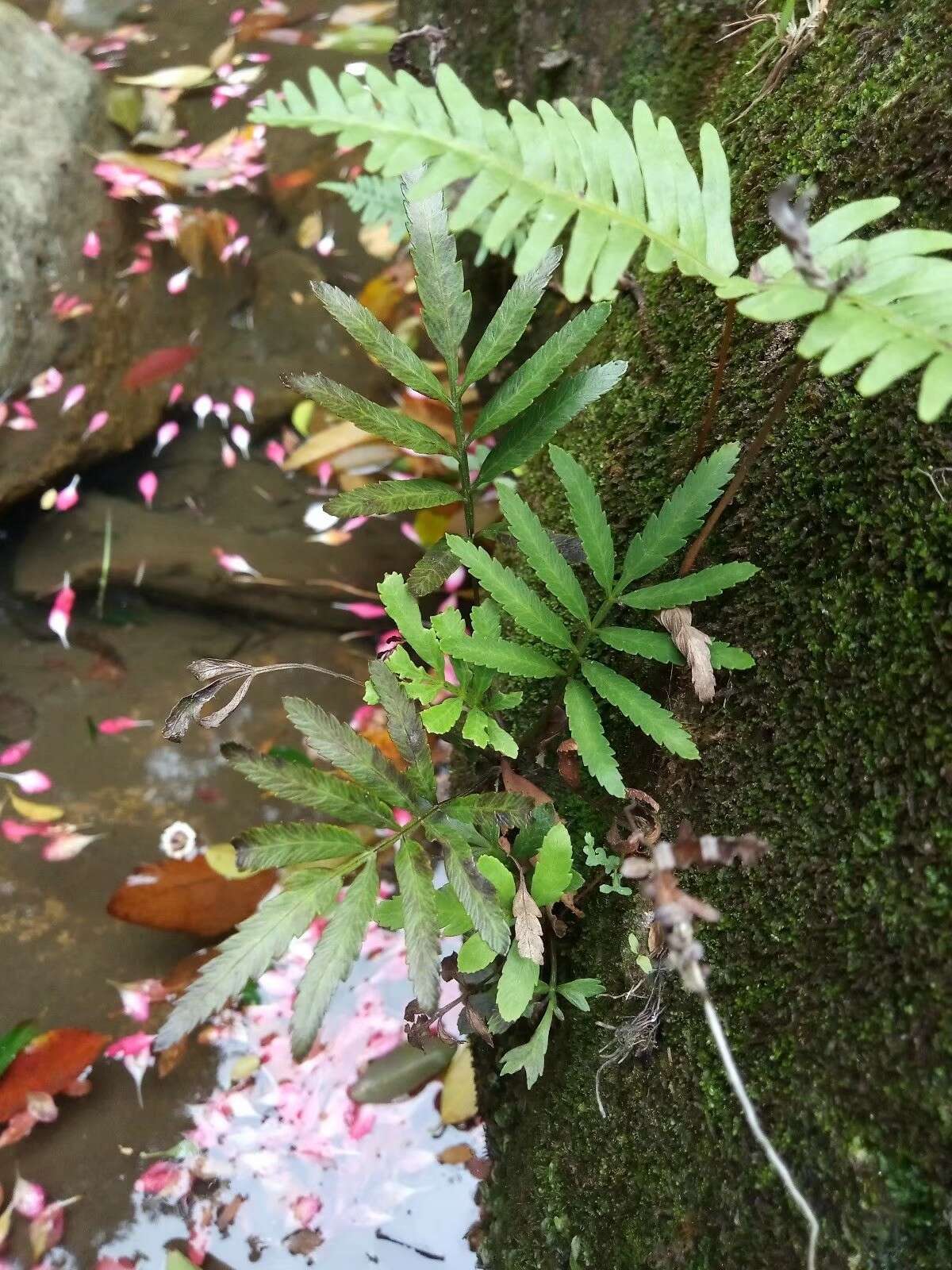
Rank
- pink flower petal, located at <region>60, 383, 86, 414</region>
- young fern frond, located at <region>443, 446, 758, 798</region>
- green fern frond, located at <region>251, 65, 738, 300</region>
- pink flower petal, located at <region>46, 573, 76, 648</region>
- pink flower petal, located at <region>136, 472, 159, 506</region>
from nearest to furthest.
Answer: green fern frond, located at <region>251, 65, 738, 300</region> → young fern frond, located at <region>443, 446, 758, 798</region> → pink flower petal, located at <region>46, 573, 76, 648</region> → pink flower petal, located at <region>60, 383, 86, 414</region> → pink flower petal, located at <region>136, 472, 159, 506</region>

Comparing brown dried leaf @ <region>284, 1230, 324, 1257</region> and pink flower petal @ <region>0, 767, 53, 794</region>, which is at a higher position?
brown dried leaf @ <region>284, 1230, 324, 1257</region>

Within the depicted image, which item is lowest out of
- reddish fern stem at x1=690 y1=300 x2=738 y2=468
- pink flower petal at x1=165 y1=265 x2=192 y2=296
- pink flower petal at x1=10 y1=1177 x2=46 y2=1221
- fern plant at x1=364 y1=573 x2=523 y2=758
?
pink flower petal at x1=10 y1=1177 x2=46 y2=1221

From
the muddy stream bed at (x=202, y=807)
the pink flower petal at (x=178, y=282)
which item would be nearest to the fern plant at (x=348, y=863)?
the muddy stream bed at (x=202, y=807)

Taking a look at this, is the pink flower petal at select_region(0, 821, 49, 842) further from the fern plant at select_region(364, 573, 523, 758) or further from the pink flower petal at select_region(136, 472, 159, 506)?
the fern plant at select_region(364, 573, 523, 758)

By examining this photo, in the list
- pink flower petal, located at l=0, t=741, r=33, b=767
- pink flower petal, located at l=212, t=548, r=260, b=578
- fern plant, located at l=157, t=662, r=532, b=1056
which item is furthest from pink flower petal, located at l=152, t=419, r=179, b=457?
fern plant, located at l=157, t=662, r=532, b=1056

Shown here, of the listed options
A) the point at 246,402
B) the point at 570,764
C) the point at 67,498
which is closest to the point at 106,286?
the point at 246,402

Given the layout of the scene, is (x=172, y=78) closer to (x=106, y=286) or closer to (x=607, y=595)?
(x=106, y=286)
